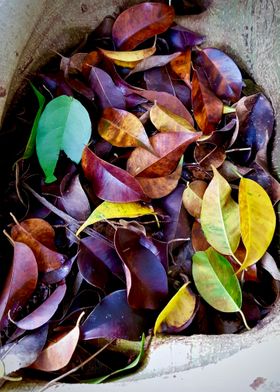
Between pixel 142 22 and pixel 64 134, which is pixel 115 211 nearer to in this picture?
pixel 64 134

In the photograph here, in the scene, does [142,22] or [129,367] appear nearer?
[129,367]

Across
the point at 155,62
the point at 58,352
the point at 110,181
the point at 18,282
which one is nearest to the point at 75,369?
the point at 58,352

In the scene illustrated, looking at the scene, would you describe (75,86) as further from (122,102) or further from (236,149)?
(236,149)

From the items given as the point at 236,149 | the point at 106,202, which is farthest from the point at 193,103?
the point at 106,202

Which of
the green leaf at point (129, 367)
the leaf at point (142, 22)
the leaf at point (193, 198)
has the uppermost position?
the leaf at point (142, 22)

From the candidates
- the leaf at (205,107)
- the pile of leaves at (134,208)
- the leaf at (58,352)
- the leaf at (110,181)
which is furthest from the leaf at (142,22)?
the leaf at (58,352)

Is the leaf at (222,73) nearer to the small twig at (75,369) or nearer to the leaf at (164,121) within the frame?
the leaf at (164,121)
